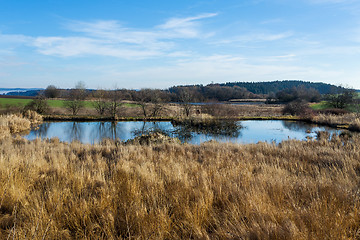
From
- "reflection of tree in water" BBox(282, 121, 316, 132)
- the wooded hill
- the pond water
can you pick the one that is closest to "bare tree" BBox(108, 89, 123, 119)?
the pond water

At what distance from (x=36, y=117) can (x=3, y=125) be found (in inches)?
360

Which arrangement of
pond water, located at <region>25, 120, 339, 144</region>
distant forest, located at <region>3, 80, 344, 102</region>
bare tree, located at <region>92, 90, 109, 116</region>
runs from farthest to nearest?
1. distant forest, located at <region>3, 80, 344, 102</region>
2. bare tree, located at <region>92, 90, 109, 116</region>
3. pond water, located at <region>25, 120, 339, 144</region>

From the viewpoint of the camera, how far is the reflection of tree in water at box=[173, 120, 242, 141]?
63.5ft

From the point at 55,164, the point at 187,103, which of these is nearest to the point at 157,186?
the point at 55,164

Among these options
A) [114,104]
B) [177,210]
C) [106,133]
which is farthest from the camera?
[114,104]

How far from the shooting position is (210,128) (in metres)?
22.8

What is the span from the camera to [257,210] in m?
2.46

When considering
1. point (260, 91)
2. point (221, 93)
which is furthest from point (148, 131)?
point (260, 91)

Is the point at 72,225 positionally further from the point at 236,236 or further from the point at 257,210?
the point at 257,210

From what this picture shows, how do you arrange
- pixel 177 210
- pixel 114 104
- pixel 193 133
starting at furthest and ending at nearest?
pixel 114 104 → pixel 193 133 → pixel 177 210

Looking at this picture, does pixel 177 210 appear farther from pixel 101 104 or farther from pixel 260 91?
pixel 260 91

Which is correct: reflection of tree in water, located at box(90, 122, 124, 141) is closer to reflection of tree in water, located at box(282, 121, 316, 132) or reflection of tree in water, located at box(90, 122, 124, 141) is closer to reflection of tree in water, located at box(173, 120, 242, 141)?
reflection of tree in water, located at box(173, 120, 242, 141)

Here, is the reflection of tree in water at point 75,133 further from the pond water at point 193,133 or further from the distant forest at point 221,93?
the distant forest at point 221,93

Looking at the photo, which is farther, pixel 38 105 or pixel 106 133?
pixel 38 105
